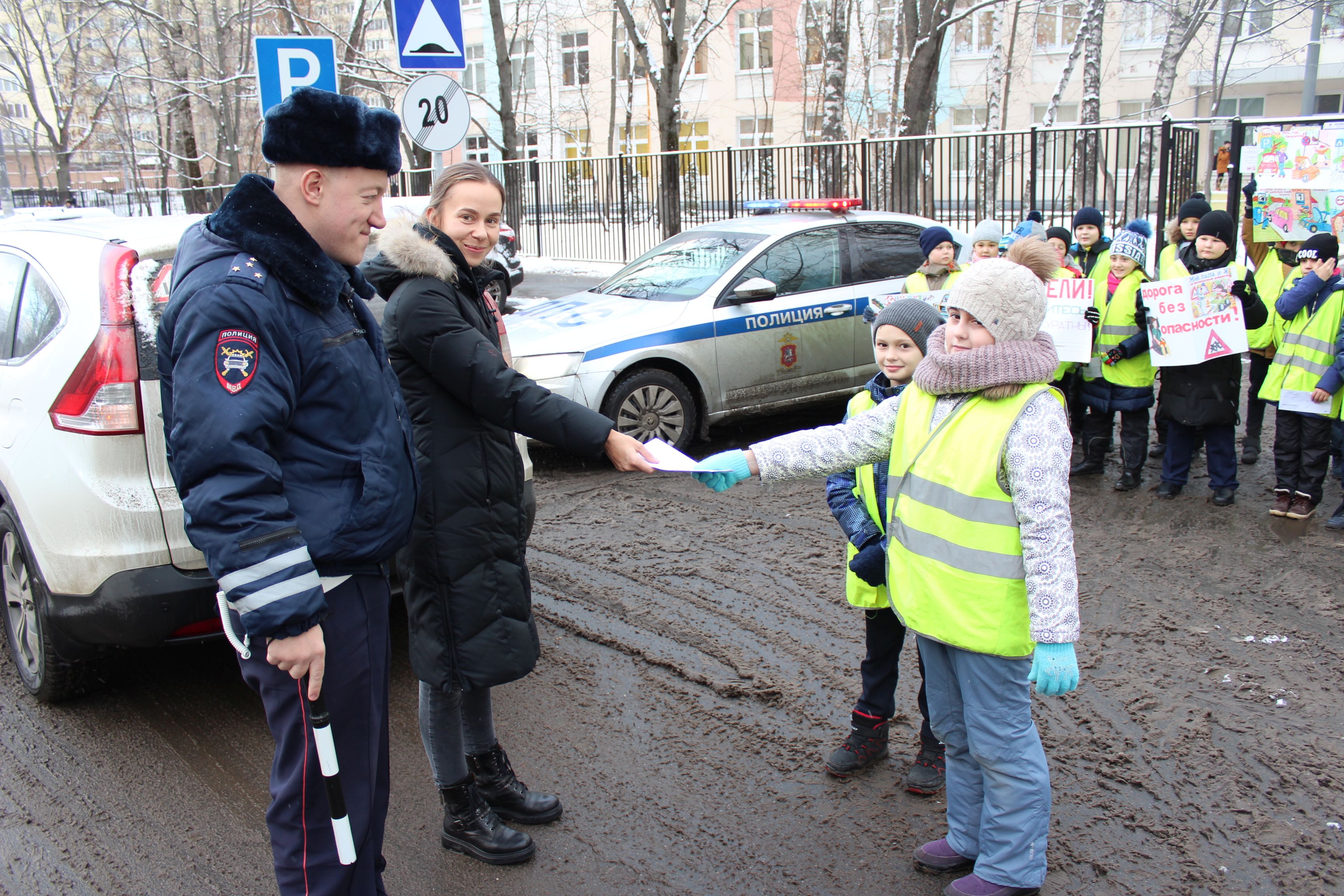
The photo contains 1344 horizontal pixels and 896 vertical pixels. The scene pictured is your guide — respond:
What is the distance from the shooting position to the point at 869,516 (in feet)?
10.9

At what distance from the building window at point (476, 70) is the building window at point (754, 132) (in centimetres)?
1241

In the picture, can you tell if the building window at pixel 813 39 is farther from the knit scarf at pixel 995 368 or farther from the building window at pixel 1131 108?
the knit scarf at pixel 995 368

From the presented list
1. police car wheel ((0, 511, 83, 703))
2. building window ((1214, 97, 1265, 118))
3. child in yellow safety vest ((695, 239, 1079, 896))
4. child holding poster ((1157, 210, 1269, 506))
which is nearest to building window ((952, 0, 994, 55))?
building window ((1214, 97, 1265, 118))

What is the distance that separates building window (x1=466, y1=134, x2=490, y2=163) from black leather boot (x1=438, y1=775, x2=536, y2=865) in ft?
137

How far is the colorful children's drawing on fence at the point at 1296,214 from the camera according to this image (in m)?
7.82

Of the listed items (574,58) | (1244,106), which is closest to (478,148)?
(574,58)

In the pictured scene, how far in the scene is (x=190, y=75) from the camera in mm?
32219

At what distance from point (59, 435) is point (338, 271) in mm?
1840

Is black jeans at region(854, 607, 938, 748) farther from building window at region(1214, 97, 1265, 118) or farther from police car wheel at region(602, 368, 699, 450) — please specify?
building window at region(1214, 97, 1265, 118)

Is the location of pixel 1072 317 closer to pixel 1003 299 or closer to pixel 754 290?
pixel 754 290

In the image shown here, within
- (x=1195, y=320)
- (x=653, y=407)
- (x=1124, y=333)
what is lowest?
(x=653, y=407)

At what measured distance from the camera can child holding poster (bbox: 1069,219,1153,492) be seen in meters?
6.58

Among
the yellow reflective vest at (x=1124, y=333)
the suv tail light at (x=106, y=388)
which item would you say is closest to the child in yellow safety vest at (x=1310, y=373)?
the yellow reflective vest at (x=1124, y=333)

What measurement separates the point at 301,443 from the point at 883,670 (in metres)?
2.15
